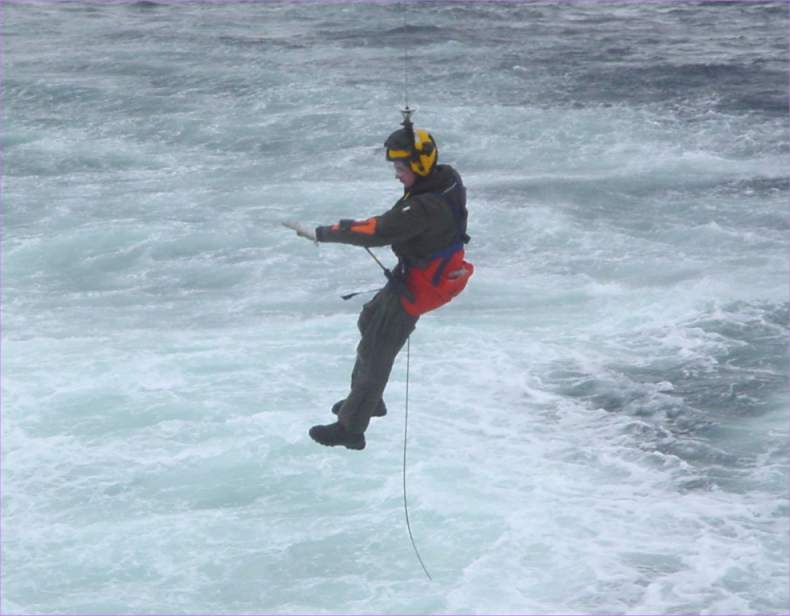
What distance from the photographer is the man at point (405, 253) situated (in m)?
5.87

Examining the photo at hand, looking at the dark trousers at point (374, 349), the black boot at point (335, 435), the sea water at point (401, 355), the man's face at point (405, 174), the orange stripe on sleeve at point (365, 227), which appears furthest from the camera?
the sea water at point (401, 355)

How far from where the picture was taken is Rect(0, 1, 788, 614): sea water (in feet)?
29.2

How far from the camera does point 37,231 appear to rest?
15148 millimetres

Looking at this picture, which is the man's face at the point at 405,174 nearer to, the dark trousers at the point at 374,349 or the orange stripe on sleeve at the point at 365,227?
the orange stripe on sleeve at the point at 365,227

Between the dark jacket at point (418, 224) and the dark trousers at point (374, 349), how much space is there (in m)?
0.30

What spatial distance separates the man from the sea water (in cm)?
230

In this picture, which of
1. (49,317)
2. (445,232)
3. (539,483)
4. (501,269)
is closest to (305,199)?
(501,269)

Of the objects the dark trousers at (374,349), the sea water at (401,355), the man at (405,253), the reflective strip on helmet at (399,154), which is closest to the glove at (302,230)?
the man at (405,253)

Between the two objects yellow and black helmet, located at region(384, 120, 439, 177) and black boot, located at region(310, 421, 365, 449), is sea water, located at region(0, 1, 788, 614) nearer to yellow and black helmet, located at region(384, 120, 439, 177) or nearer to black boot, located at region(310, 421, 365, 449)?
black boot, located at region(310, 421, 365, 449)

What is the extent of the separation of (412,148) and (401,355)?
6.40 meters

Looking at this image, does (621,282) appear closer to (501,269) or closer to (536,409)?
(501,269)

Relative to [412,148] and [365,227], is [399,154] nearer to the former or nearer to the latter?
[412,148]

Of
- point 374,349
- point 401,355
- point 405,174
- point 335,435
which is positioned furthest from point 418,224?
point 401,355

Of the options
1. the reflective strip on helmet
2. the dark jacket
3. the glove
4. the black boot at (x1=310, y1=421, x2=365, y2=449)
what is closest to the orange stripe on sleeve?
the dark jacket
